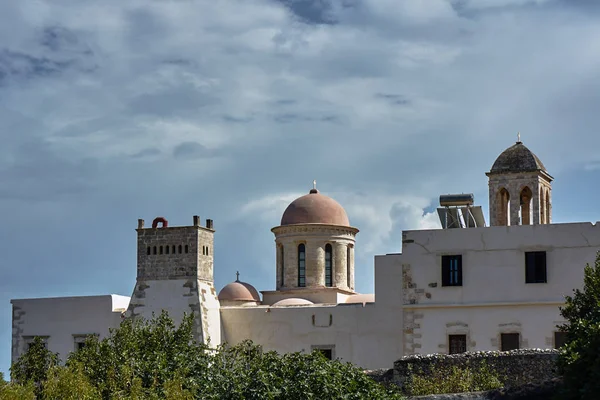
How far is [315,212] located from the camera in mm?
37406

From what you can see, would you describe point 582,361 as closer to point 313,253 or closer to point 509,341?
point 509,341

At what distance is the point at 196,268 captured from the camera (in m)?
31.3

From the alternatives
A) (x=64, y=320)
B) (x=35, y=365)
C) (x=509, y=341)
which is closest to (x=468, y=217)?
(x=509, y=341)

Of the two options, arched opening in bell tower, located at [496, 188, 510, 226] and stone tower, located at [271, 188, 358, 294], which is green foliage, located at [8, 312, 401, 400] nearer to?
arched opening in bell tower, located at [496, 188, 510, 226]

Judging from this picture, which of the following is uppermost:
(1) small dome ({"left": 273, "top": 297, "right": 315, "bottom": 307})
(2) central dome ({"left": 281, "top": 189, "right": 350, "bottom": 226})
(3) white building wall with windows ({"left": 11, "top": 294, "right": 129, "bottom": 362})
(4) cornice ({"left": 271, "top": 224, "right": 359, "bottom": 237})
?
(2) central dome ({"left": 281, "top": 189, "right": 350, "bottom": 226})

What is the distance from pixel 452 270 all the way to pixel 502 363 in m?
6.00

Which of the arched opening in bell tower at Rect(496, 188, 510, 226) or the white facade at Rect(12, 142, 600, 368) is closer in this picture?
the white facade at Rect(12, 142, 600, 368)

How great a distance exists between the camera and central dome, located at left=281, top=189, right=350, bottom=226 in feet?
123

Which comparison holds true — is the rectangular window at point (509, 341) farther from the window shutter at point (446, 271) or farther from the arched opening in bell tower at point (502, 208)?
the arched opening in bell tower at point (502, 208)

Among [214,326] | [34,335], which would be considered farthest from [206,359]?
[34,335]

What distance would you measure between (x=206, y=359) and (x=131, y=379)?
6.18 feet

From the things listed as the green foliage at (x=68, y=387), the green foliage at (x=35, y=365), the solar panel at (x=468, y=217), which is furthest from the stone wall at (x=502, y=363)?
the green foliage at (x=35, y=365)

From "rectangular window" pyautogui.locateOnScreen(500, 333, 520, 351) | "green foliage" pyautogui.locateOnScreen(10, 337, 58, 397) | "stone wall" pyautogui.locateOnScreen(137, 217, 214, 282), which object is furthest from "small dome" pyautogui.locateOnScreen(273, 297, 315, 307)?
"rectangular window" pyautogui.locateOnScreen(500, 333, 520, 351)

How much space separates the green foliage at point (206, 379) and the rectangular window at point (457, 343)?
8.11m
